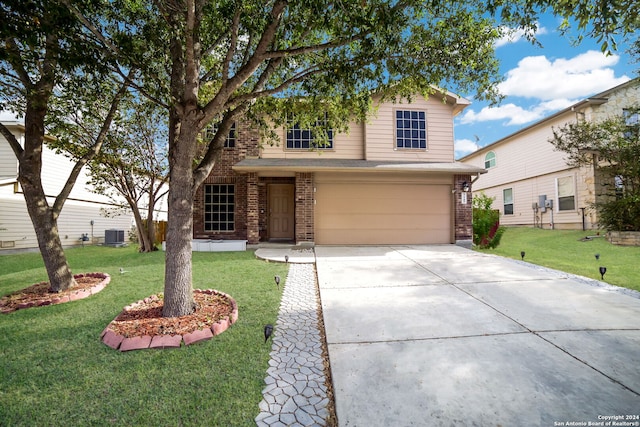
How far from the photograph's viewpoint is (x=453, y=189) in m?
10.3

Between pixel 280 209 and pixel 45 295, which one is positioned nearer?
pixel 45 295

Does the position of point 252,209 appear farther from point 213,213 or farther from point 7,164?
point 7,164

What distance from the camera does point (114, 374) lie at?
2.40 meters

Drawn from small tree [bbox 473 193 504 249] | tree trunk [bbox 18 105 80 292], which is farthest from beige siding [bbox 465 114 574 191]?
tree trunk [bbox 18 105 80 292]

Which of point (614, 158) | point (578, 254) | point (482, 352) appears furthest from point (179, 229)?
point (614, 158)

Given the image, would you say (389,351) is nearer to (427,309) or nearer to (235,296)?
(427,309)

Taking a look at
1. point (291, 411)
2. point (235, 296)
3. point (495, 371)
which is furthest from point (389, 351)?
point (235, 296)

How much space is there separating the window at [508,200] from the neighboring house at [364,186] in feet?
34.3

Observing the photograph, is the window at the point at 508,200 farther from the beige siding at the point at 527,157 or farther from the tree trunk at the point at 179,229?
the tree trunk at the point at 179,229

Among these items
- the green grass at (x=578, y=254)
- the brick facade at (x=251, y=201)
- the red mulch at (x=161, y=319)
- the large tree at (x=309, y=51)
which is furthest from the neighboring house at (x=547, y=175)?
the red mulch at (x=161, y=319)

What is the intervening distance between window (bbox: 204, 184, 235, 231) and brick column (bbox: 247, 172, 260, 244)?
987 millimetres

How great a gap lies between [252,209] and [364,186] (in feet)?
13.6

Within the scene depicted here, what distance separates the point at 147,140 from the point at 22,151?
4869 millimetres

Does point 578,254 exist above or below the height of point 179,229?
below
